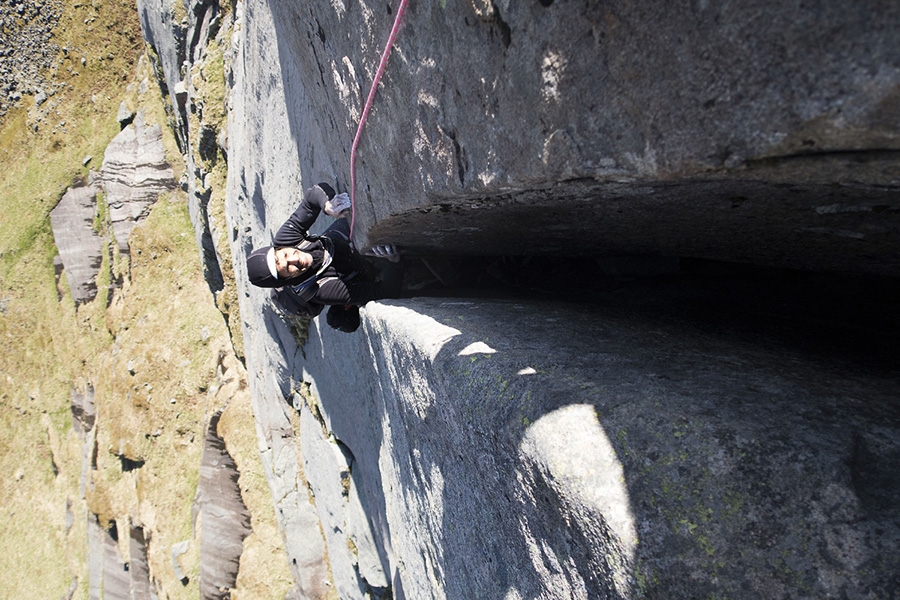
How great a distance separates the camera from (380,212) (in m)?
4.21

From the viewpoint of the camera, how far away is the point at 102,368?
1748 centimetres

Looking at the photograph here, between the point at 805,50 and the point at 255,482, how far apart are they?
1376cm

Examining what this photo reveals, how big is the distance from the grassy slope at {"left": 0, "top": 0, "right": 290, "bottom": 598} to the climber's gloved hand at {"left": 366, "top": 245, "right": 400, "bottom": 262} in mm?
9553

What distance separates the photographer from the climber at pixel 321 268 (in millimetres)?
4676

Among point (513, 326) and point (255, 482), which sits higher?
point (513, 326)

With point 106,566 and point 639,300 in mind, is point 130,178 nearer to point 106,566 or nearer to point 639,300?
point 106,566

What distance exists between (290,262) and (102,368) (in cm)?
1655

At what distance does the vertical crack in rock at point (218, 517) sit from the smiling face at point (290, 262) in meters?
10.2

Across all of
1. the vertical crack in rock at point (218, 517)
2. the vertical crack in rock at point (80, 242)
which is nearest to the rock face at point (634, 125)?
the vertical crack in rock at point (218, 517)

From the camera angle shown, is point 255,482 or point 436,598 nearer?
point 436,598

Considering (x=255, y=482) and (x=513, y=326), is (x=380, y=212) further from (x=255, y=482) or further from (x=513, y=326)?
(x=255, y=482)

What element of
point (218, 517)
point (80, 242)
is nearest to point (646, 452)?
point (218, 517)

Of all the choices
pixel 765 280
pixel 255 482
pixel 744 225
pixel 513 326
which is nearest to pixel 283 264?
pixel 513 326

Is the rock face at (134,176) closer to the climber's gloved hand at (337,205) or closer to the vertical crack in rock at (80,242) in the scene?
the vertical crack in rock at (80,242)
